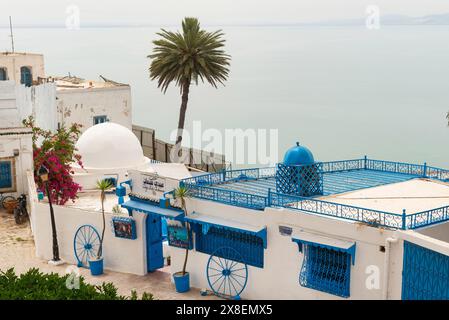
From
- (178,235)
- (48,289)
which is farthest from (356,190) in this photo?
(48,289)

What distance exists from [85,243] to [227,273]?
603 centimetres

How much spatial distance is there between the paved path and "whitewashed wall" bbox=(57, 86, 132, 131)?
15.1 meters

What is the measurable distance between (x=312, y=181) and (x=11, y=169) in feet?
51.2

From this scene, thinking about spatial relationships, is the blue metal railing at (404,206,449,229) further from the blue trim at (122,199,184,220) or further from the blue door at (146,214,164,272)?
the blue door at (146,214,164,272)

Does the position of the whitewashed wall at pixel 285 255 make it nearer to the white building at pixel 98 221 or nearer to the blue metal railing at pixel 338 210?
the blue metal railing at pixel 338 210

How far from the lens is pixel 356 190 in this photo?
21.5 meters

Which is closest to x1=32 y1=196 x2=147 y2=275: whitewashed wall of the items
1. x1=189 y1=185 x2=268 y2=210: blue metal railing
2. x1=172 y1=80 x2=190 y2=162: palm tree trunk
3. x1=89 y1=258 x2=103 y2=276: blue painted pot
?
x1=89 y1=258 x2=103 y2=276: blue painted pot

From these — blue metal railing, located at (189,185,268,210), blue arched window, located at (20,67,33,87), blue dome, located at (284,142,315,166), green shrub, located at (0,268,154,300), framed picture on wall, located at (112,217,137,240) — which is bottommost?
framed picture on wall, located at (112,217,137,240)

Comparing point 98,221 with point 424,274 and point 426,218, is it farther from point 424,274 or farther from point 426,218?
point 424,274

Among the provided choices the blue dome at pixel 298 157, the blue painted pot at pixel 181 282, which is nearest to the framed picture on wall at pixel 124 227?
the blue painted pot at pixel 181 282

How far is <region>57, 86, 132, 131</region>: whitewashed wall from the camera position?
4269 cm

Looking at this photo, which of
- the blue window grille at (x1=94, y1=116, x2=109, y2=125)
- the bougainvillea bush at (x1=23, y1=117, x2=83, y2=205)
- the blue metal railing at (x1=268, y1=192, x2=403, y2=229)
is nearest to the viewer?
the blue metal railing at (x1=268, y1=192, x2=403, y2=229)

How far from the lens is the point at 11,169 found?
30.7 m
